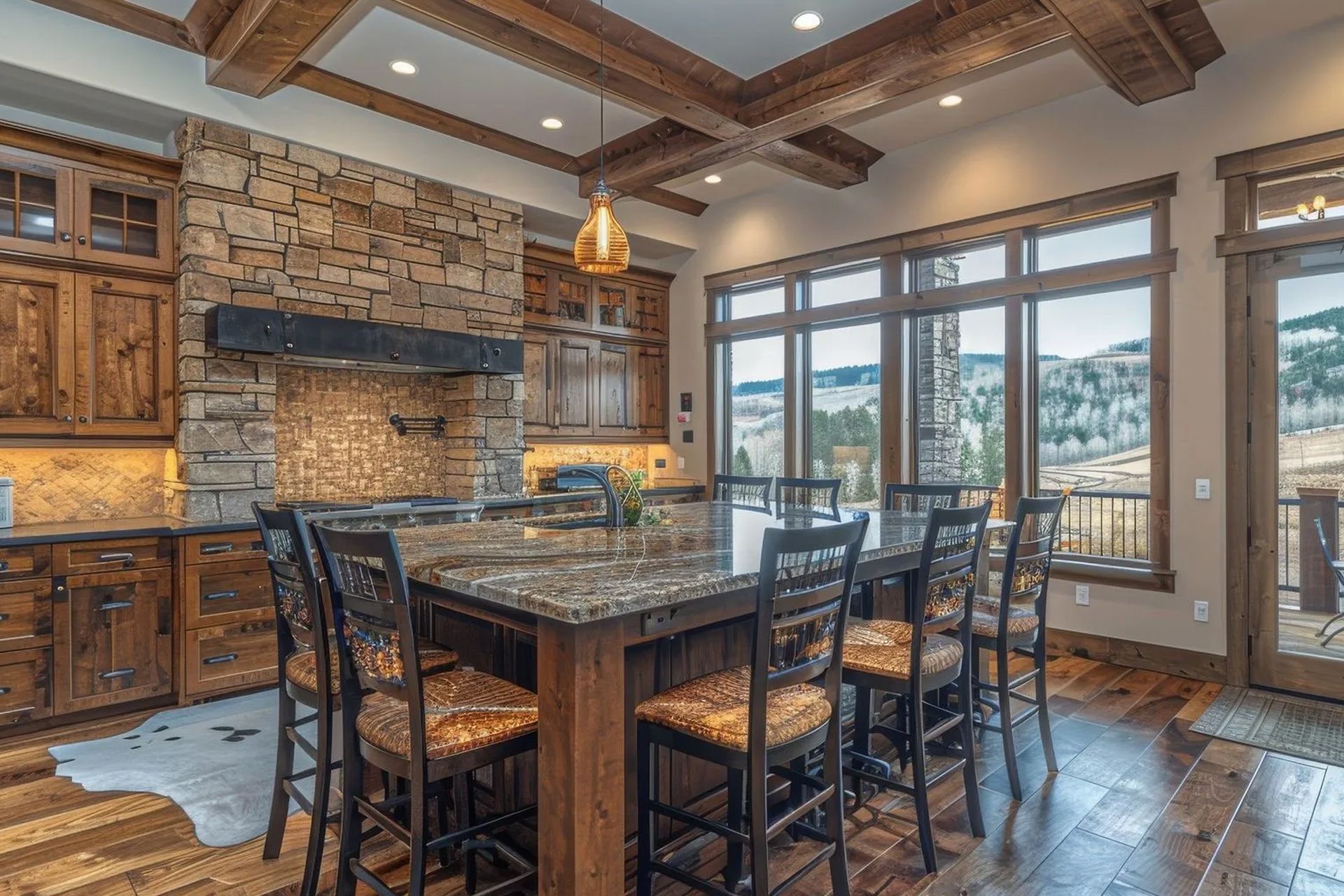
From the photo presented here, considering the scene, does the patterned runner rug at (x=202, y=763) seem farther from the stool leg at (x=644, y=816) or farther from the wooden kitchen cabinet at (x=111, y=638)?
the stool leg at (x=644, y=816)

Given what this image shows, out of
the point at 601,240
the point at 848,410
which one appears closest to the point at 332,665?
the point at 601,240

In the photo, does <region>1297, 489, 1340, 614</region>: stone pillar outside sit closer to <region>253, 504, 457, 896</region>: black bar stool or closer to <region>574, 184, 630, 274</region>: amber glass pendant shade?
<region>574, 184, 630, 274</region>: amber glass pendant shade

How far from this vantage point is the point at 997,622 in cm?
286

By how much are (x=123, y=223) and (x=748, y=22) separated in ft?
11.7

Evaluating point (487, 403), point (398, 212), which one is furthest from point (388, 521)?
point (398, 212)

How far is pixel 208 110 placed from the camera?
4020mm

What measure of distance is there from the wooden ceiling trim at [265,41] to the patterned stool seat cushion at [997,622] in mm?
3703

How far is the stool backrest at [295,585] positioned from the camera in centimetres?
194

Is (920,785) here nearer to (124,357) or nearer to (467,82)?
(467,82)

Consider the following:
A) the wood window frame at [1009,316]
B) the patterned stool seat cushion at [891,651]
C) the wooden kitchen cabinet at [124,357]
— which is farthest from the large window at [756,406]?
the wooden kitchen cabinet at [124,357]

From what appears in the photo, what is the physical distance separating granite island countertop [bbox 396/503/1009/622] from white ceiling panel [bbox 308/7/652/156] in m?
2.70

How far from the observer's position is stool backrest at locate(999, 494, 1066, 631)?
2670 millimetres

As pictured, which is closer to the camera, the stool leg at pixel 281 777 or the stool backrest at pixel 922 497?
the stool leg at pixel 281 777

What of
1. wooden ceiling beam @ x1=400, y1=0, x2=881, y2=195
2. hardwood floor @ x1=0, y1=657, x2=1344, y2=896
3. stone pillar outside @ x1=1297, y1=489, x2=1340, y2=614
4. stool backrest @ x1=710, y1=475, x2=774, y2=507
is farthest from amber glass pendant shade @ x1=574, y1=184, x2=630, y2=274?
stone pillar outside @ x1=1297, y1=489, x2=1340, y2=614
